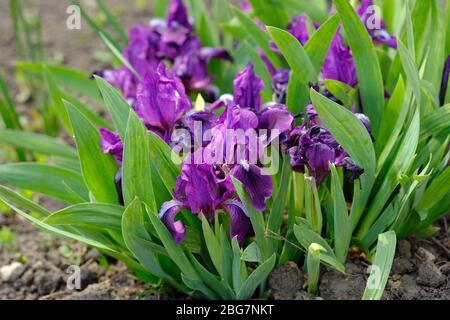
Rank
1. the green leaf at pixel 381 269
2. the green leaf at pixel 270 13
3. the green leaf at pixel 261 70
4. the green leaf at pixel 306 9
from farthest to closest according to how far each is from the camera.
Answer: the green leaf at pixel 270 13 → the green leaf at pixel 306 9 → the green leaf at pixel 261 70 → the green leaf at pixel 381 269

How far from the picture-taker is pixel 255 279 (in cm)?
191

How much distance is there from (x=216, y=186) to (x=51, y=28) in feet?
9.23

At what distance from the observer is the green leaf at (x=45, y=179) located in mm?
2180

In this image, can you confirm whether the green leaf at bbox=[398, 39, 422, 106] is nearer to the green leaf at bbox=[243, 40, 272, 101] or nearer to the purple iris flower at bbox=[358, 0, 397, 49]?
the purple iris flower at bbox=[358, 0, 397, 49]

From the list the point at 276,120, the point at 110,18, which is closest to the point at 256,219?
the point at 276,120

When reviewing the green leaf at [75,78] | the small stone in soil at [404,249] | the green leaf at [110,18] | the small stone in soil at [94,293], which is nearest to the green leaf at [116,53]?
the green leaf at [110,18]

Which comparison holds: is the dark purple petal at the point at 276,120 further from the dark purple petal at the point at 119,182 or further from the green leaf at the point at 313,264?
the dark purple petal at the point at 119,182

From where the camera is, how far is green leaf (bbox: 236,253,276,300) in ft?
6.09

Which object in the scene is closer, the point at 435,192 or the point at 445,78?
the point at 435,192

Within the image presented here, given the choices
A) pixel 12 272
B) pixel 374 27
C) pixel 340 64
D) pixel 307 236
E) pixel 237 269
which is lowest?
pixel 12 272

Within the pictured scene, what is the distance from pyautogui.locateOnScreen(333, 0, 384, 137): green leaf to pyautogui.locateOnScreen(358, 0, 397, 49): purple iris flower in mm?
214

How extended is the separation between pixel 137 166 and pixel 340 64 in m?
0.75

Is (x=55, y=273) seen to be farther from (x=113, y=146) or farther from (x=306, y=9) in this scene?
(x=306, y=9)

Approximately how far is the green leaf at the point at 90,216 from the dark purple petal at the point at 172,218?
171 millimetres
